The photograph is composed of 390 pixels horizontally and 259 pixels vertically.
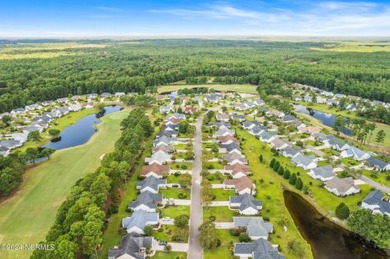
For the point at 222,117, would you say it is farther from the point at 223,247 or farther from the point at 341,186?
the point at 223,247

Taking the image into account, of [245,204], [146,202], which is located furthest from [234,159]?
[146,202]

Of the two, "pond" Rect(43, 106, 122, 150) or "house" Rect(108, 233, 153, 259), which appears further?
"pond" Rect(43, 106, 122, 150)

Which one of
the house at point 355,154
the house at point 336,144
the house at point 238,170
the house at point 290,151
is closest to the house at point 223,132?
the house at point 290,151

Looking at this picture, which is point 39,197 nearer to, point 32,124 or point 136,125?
point 136,125

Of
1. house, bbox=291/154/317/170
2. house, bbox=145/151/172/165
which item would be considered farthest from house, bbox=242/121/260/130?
house, bbox=145/151/172/165

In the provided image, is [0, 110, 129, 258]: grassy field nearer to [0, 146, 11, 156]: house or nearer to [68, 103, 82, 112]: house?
[0, 146, 11, 156]: house

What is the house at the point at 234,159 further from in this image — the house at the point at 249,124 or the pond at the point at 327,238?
the house at the point at 249,124

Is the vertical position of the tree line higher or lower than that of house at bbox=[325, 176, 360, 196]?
higher
